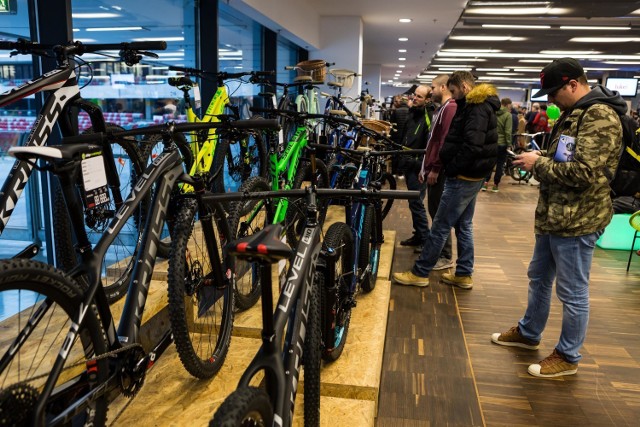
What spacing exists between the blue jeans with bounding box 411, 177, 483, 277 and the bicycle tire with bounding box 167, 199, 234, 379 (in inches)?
80.2

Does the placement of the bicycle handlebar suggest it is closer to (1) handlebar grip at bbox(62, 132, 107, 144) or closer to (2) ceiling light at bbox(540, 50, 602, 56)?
(1) handlebar grip at bbox(62, 132, 107, 144)

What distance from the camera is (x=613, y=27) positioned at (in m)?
10.5

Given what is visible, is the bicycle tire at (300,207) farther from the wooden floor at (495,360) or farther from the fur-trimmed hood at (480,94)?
the fur-trimmed hood at (480,94)

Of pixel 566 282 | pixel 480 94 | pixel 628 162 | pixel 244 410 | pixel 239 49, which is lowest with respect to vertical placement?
pixel 566 282

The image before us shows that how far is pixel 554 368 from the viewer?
2.94 meters

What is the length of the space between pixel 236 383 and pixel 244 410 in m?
1.05

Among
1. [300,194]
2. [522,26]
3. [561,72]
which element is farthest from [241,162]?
[522,26]

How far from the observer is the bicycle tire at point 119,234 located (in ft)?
7.14

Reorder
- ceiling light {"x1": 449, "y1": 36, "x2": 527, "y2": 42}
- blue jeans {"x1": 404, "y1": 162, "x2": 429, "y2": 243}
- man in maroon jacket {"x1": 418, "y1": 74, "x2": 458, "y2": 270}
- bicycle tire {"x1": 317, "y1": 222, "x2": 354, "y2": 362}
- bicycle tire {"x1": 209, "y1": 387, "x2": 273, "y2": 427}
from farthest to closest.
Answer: ceiling light {"x1": 449, "y1": 36, "x2": 527, "y2": 42}
blue jeans {"x1": 404, "y1": 162, "x2": 429, "y2": 243}
man in maroon jacket {"x1": 418, "y1": 74, "x2": 458, "y2": 270}
bicycle tire {"x1": 317, "y1": 222, "x2": 354, "y2": 362}
bicycle tire {"x1": 209, "y1": 387, "x2": 273, "y2": 427}

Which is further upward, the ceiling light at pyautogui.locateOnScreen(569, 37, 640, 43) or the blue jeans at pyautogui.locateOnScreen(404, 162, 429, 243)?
the ceiling light at pyautogui.locateOnScreen(569, 37, 640, 43)

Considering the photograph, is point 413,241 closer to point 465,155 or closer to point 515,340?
point 465,155

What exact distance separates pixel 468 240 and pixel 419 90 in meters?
1.66

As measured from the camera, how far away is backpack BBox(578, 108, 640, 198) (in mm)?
2584

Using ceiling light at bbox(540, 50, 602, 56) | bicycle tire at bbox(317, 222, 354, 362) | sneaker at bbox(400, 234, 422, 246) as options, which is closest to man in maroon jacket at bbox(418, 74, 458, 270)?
sneaker at bbox(400, 234, 422, 246)
